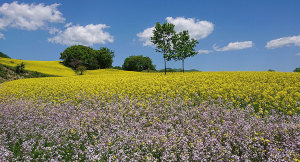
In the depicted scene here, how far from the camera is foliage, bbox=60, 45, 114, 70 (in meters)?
82.0

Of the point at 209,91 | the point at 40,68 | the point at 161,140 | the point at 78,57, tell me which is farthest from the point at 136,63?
the point at 161,140

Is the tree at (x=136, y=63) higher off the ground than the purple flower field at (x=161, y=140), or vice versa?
the tree at (x=136, y=63)

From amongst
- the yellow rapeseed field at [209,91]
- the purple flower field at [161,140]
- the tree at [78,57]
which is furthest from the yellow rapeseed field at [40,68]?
the purple flower field at [161,140]

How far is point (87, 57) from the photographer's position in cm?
8481

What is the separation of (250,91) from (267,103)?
2068 mm

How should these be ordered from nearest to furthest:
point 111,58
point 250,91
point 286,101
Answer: point 286,101 < point 250,91 < point 111,58

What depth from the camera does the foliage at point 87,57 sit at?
82.0 m

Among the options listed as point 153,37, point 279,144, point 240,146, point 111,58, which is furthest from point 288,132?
point 111,58

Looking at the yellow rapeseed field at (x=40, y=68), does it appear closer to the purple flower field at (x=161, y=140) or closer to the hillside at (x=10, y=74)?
the hillside at (x=10, y=74)

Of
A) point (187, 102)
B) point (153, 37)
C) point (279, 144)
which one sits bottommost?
point (279, 144)

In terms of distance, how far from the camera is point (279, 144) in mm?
6117

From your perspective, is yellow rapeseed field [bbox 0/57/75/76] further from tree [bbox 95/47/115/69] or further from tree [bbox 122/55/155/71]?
tree [bbox 122/55/155/71]

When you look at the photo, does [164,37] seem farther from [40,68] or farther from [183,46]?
[40,68]

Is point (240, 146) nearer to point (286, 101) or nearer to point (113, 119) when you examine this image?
point (113, 119)
